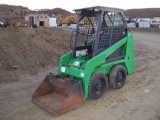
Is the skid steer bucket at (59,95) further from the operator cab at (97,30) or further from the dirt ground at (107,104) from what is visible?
the operator cab at (97,30)

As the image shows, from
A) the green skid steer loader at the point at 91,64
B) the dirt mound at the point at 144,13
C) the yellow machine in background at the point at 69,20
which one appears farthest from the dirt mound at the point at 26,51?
the dirt mound at the point at 144,13

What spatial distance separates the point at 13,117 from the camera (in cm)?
467

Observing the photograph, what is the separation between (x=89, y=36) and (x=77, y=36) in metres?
0.36

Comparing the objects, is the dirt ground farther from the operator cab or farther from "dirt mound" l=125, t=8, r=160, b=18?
"dirt mound" l=125, t=8, r=160, b=18

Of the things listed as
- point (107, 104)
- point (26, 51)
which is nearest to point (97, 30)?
point (107, 104)

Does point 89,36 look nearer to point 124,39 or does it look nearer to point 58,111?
point 124,39

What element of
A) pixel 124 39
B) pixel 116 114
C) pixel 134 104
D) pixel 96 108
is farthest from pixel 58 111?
pixel 124 39

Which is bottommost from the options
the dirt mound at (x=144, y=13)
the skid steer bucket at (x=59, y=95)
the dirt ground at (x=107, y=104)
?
the dirt ground at (x=107, y=104)

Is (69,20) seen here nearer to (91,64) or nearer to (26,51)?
(26,51)

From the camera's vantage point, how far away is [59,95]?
17.3 feet

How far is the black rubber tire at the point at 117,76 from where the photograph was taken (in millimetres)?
5770

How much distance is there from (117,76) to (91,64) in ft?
4.00

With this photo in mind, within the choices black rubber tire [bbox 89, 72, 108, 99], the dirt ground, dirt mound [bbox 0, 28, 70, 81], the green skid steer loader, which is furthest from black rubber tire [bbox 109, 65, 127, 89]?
dirt mound [bbox 0, 28, 70, 81]

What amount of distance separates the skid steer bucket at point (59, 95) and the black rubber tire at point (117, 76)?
1.25 m
